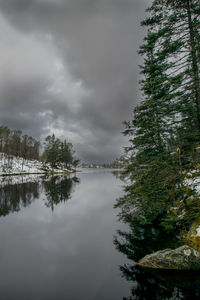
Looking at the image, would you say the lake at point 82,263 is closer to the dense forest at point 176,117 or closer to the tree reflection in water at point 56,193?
the dense forest at point 176,117

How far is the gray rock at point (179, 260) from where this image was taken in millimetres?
5047

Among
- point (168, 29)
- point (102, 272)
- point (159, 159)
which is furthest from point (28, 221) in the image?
point (168, 29)

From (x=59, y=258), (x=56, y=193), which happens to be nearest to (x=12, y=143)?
(x=56, y=193)

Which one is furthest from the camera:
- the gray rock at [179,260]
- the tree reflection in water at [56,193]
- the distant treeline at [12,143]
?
the distant treeline at [12,143]

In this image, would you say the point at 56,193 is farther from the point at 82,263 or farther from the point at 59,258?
the point at 82,263

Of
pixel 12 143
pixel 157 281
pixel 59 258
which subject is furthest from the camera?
pixel 12 143

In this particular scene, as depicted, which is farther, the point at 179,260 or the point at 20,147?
the point at 20,147

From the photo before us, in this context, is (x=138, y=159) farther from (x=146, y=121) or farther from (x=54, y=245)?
(x=54, y=245)

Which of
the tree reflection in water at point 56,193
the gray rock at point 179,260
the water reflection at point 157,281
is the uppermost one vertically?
the gray rock at point 179,260

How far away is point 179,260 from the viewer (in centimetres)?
512

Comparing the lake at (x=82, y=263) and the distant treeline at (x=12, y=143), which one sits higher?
the distant treeline at (x=12, y=143)

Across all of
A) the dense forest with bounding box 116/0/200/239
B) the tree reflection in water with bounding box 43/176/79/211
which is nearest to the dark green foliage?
the tree reflection in water with bounding box 43/176/79/211

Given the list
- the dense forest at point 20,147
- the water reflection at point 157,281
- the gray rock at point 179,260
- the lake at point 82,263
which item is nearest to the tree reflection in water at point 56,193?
the lake at point 82,263

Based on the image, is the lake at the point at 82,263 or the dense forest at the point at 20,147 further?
the dense forest at the point at 20,147
